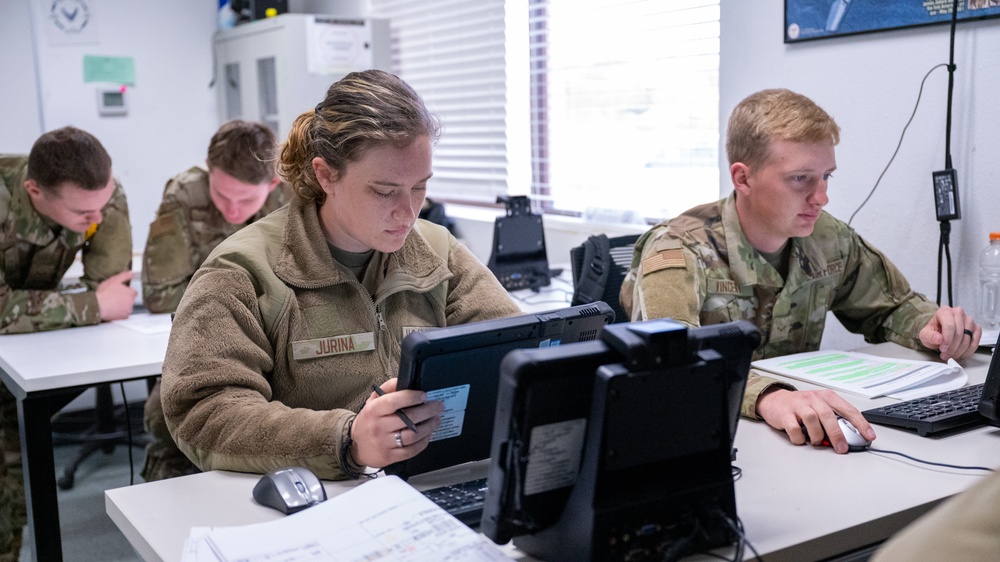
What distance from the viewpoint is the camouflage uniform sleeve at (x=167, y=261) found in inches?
116

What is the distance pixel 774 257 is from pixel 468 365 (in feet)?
3.48

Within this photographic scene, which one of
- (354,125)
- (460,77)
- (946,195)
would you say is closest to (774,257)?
(946,195)

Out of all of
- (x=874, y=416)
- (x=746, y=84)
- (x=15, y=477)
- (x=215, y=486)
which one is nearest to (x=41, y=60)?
Result: (x=15, y=477)

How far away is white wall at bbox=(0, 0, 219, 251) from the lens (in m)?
4.61

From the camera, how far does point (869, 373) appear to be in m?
1.80

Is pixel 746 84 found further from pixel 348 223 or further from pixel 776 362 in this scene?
pixel 348 223

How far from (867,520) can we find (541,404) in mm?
477

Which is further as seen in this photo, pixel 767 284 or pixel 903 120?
pixel 903 120

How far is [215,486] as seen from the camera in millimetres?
1320

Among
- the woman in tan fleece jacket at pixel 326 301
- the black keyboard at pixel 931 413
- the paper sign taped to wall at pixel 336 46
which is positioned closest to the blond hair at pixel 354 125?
the woman in tan fleece jacket at pixel 326 301

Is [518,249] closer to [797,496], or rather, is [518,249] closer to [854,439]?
[854,439]

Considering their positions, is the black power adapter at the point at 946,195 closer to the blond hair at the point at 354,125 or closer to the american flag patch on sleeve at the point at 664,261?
the american flag patch on sleeve at the point at 664,261

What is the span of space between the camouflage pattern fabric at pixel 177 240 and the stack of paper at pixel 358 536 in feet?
5.95

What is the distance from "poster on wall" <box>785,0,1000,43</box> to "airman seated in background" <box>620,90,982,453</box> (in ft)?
1.99
